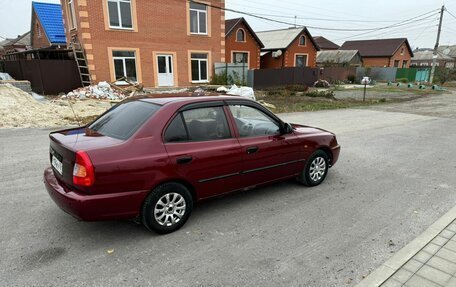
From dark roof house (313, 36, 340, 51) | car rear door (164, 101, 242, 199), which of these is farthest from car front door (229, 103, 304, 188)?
dark roof house (313, 36, 340, 51)

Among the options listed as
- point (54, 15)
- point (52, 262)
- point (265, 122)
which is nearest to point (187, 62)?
point (54, 15)

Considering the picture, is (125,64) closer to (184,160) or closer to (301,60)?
(184,160)

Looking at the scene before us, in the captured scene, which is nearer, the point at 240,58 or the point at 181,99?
the point at 181,99

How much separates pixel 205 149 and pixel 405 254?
240 cm

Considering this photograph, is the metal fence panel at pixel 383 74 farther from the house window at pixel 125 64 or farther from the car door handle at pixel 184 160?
the car door handle at pixel 184 160

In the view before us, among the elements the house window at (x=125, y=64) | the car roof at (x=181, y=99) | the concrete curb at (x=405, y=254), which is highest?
the house window at (x=125, y=64)

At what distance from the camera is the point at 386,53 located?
51.4 metres

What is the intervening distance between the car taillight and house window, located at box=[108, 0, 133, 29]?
18238 millimetres

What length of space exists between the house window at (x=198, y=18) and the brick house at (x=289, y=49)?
13.3 metres

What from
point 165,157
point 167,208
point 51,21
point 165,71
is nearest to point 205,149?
point 165,157

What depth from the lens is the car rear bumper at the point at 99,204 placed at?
3180mm

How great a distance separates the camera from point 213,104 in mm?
4129

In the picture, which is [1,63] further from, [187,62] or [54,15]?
[187,62]

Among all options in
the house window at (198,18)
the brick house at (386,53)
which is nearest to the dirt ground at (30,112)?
the house window at (198,18)
